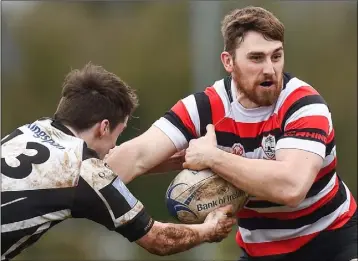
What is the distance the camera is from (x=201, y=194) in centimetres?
537

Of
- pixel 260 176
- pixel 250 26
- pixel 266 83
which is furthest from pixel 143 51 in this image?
pixel 260 176

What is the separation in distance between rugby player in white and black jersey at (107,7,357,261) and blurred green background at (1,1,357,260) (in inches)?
295

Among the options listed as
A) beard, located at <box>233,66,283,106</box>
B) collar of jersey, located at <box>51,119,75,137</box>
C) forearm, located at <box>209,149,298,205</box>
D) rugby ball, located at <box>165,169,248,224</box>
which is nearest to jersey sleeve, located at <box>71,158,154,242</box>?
collar of jersey, located at <box>51,119,75,137</box>

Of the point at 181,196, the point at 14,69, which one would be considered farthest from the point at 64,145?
the point at 14,69

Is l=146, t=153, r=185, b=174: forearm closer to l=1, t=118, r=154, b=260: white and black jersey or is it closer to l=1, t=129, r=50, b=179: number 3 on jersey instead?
l=1, t=118, r=154, b=260: white and black jersey

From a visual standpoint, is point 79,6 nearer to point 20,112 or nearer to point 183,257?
point 20,112

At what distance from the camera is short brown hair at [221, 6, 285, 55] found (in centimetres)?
556

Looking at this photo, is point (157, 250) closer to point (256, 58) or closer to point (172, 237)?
point (172, 237)

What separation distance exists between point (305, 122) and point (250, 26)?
0.67 metres

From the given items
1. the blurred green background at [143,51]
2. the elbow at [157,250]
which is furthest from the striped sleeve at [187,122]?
the blurred green background at [143,51]

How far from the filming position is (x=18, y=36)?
16.5 meters

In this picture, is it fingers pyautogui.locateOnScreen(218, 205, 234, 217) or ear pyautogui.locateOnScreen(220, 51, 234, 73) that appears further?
ear pyautogui.locateOnScreen(220, 51, 234, 73)

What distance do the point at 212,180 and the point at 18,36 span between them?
11640 millimetres

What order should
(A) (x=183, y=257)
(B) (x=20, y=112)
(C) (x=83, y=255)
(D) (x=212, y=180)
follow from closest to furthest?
(D) (x=212, y=180) < (A) (x=183, y=257) < (C) (x=83, y=255) < (B) (x=20, y=112)
